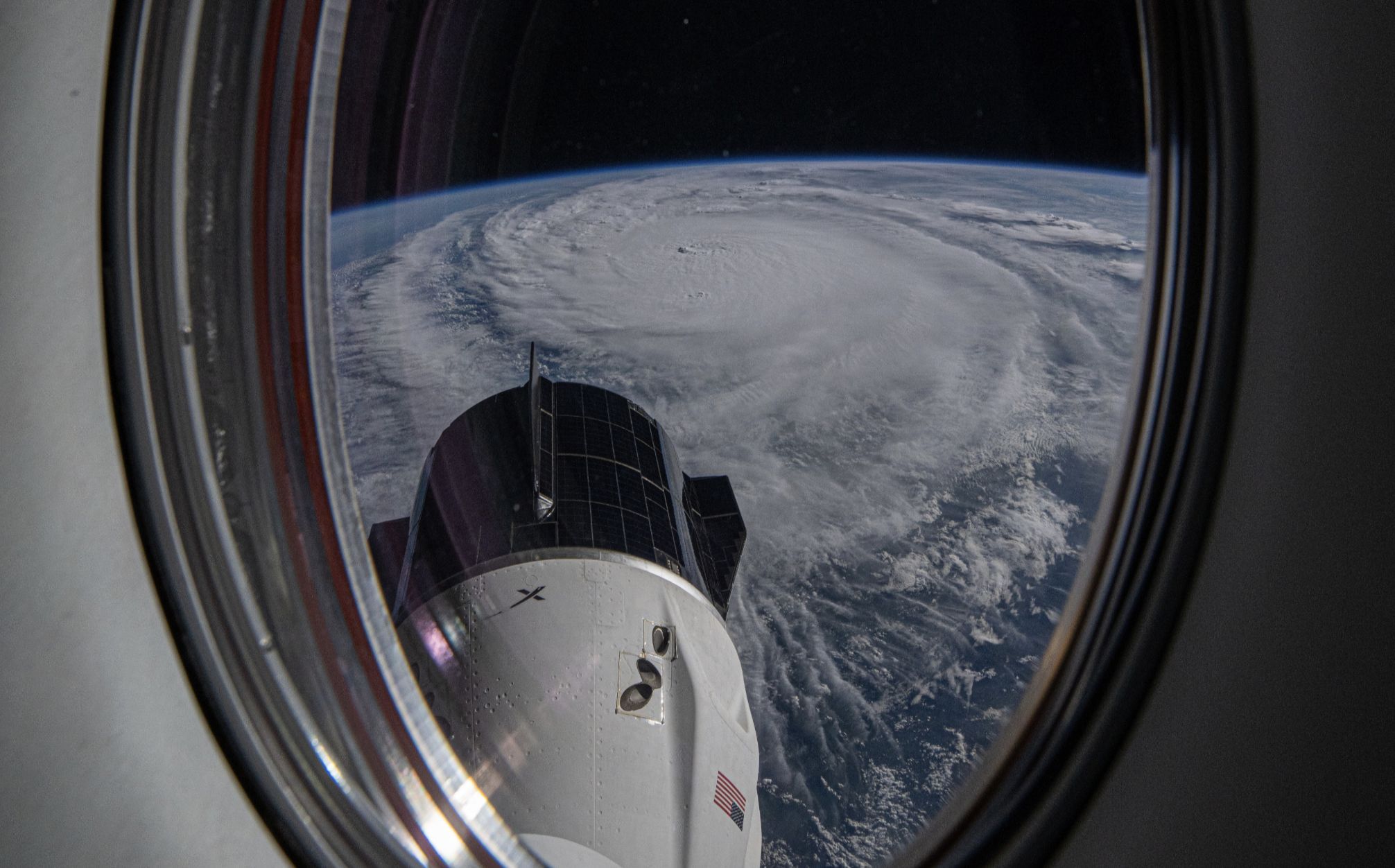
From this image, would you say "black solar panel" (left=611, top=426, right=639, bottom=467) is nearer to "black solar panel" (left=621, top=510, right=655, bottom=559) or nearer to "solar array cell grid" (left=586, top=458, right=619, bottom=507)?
"solar array cell grid" (left=586, top=458, right=619, bottom=507)

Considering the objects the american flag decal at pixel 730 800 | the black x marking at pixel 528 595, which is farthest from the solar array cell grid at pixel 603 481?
the american flag decal at pixel 730 800

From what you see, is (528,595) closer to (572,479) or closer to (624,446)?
(572,479)

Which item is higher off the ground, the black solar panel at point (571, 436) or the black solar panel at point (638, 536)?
the black solar panel at point (571, 436)

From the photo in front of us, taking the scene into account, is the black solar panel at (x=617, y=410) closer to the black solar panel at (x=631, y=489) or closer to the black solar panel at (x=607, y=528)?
the black solar panel at (x=631, y=489)

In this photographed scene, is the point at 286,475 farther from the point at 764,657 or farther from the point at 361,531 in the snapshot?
the point at 764,657

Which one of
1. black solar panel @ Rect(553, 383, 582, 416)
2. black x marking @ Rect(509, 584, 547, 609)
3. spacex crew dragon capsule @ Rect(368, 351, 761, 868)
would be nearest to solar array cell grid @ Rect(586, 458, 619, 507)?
spacex crew dragon capsule @ Rect(368, 351, 761, 868)

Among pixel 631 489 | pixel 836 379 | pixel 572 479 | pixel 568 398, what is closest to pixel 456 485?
pixel 572 479
